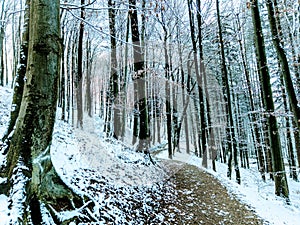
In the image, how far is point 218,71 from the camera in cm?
2166

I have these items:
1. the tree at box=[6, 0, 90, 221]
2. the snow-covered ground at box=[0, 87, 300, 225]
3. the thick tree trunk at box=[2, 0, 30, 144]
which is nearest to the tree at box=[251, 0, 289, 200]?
the snow-covered ground at box=[0, 87, 300, 225]

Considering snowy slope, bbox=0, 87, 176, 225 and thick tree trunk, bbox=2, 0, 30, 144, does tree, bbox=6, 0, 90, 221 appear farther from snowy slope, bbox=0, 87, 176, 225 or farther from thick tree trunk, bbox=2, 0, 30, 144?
thick tree trunk, bbox=2, 0, 30, 144

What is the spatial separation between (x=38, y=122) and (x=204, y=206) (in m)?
5.55

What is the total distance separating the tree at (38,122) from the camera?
9.07ft

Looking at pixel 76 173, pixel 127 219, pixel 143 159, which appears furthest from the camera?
pixel 143 159

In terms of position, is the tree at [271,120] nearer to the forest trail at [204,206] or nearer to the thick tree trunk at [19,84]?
the forest trail at [204,206]

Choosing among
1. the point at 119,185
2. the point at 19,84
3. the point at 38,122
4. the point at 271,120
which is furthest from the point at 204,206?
the point at 19,84

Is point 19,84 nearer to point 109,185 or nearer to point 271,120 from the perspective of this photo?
point 109,185

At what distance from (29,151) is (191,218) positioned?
4330 mm

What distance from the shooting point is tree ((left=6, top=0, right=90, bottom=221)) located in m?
2.77

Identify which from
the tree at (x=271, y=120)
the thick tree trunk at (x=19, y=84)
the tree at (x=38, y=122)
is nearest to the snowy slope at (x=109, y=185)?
the tree at (x=38, y=122)

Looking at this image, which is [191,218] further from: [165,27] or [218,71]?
[218,71]

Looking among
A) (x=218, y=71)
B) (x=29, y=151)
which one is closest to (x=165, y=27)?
(x=218, y=71)

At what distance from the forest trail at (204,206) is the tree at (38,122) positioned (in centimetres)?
323
